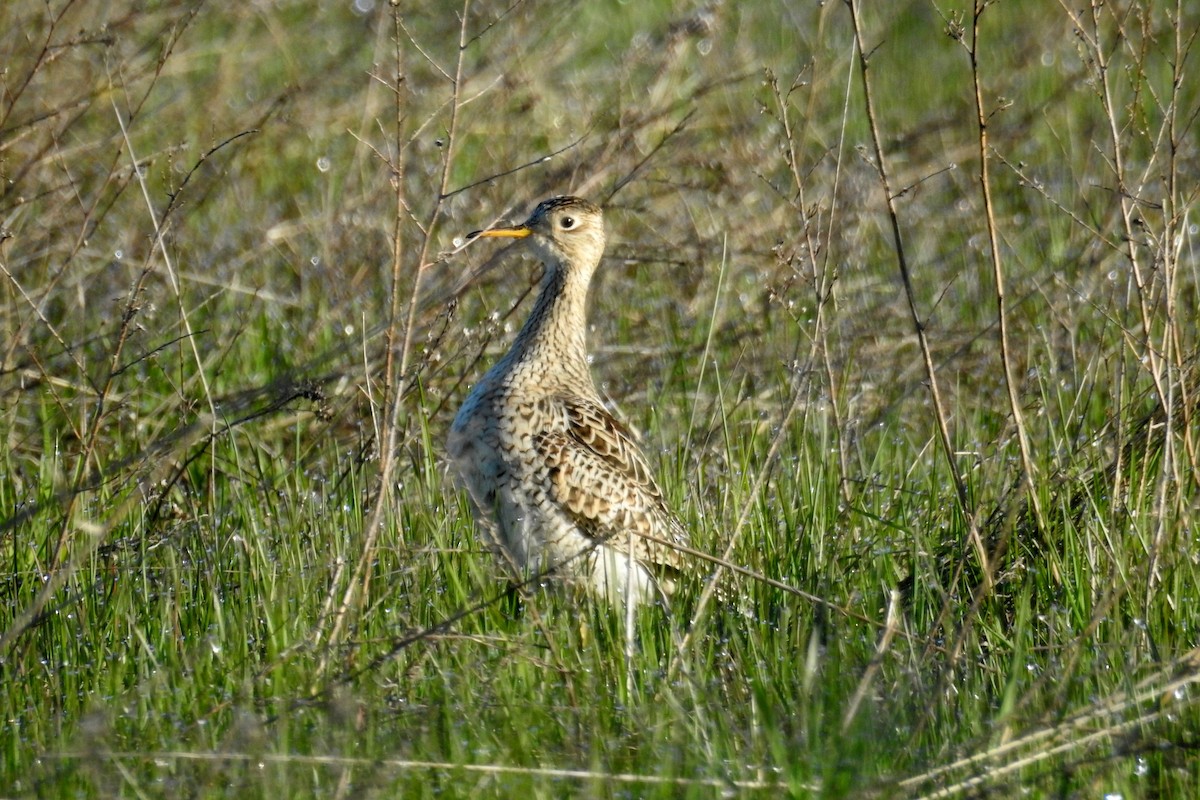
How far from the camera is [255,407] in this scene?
6.19 meters

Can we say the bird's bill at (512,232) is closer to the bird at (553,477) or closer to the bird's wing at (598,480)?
the bird at (553,477)

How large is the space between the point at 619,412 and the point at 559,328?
3.73 feet

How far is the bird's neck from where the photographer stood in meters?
5.43

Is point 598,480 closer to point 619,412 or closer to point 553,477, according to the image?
point 553,477

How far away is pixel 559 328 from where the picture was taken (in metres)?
5.48

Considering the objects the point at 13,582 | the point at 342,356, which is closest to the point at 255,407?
the point at 342,356

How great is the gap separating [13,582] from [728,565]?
1.94 m

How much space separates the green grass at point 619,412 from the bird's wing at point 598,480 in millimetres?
134

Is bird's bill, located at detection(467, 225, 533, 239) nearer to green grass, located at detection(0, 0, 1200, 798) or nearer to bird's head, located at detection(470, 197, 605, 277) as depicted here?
bird's head, located at detection(470, 197, 605, 277)

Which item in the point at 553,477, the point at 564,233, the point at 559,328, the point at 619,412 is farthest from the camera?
the point at 619,412

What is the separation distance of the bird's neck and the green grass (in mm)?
314

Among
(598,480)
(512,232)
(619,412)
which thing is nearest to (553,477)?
(598,480)

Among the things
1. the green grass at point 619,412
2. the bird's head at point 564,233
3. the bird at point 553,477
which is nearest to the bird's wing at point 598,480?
the bird at point 553,477

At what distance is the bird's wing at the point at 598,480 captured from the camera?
5.06 m
